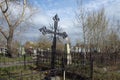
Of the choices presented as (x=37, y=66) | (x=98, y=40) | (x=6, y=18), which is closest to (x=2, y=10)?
(x=6, y=18)

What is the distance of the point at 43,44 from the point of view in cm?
4759

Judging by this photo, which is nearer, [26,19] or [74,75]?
[74,75]

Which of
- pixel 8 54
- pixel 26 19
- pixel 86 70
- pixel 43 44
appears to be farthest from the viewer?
pixel 43 44

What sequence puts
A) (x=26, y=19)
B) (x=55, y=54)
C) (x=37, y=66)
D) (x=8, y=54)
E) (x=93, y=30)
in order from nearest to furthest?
1. (x=55, y=54)
2. (x=37, y=66)
3. (x=8, y=54)
4. (x=26, y=19)
5. (x=93, y=30)

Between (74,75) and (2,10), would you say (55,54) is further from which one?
(2,10)

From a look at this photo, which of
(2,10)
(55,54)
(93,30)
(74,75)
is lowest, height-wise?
(74,75)

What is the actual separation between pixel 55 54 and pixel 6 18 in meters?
9.28

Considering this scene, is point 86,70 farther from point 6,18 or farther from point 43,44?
point 43,44

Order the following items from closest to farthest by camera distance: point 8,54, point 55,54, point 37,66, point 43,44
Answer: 1. point 55,54
2. point 37,66
3. point 8,54
4. point 43,44

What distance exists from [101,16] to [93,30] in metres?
2.12

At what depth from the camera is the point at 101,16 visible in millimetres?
25172

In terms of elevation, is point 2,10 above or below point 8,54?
above

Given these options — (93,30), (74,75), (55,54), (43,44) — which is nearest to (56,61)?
(55,54)

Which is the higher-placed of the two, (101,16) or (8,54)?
(101,16)
